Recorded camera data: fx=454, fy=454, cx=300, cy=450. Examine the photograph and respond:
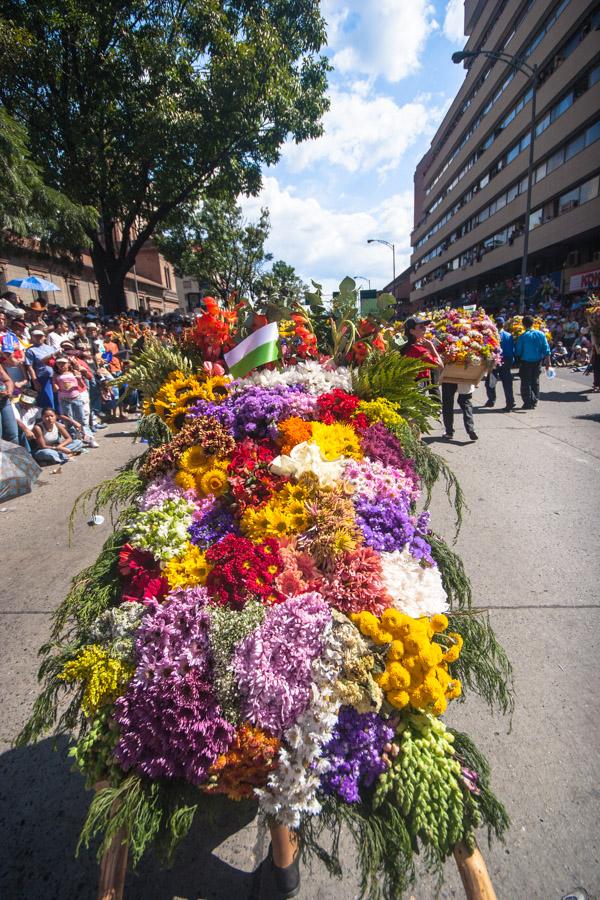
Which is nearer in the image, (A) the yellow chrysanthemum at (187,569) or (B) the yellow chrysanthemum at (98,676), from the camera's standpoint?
(B) the yellow chrysanthemum at (98,676)

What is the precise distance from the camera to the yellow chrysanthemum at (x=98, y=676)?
1.24 m

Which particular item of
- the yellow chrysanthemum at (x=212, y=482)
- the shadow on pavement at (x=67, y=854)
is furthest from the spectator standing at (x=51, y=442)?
the yellow chrysanthemum at (x=212, y=482)

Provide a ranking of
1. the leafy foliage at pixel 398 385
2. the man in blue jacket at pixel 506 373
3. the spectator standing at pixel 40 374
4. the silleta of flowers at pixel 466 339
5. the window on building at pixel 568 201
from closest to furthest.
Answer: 1. the leafy foliage at pixel 398 385
2. the silleta of flowers at pixel 466 339
3. the spectator standing at pixel 40 374
4. the man in blue jacket at pixel 506 373
5. the window on building at pixel 568 201

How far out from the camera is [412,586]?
1.44 metres

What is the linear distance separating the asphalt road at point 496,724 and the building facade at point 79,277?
12558mm

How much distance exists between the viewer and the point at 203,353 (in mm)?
2572

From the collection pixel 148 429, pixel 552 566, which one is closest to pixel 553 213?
pixel 552 566

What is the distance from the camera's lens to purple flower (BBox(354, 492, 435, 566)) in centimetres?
156

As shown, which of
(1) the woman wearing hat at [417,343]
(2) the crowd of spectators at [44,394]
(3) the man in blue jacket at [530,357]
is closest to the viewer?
(1) the woman wearing hat at [417,343]

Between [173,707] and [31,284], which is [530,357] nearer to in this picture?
[173,707]

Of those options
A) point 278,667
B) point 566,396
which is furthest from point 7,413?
point 566,396

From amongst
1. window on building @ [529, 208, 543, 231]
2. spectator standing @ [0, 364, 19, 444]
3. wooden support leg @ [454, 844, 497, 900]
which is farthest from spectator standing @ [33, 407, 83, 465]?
window on building @ [529, 208, 543, 231]

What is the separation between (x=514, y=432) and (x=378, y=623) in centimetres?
756

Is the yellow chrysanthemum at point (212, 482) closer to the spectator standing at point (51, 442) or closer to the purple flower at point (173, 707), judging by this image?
the purple flower at point (173, 707)
